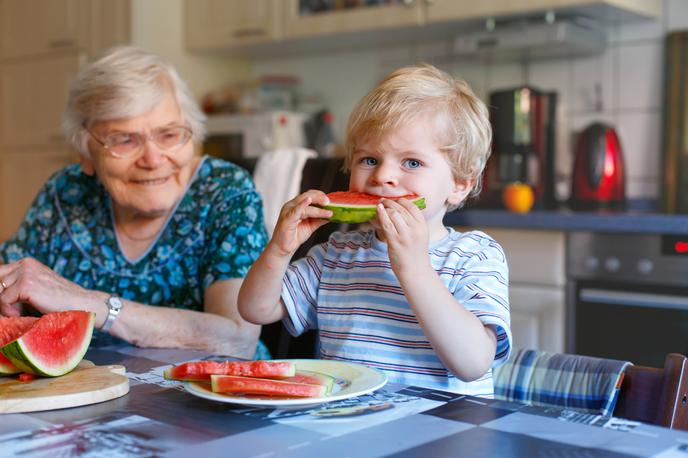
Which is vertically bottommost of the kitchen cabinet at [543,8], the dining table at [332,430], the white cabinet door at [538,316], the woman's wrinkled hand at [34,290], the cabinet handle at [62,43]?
the white cabinet door at [538,316]

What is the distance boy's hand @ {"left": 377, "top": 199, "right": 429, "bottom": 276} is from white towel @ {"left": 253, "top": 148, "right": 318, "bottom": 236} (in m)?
0.96

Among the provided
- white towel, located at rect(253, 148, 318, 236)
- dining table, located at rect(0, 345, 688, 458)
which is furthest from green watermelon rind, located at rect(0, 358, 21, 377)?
white towel, located at rect(253, 148, 318, 236)

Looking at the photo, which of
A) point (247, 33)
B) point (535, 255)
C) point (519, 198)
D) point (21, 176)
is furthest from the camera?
point (21, 176)

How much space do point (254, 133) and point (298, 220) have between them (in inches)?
110

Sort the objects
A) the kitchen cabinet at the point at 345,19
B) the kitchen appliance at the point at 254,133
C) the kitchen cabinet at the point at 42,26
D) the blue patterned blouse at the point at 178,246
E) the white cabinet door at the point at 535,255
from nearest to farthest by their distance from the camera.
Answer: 1. the blue patterned blouse at the point at 178,246
2. the white cabinet door at the point at 535,255
3. the kitchen cabinet at the point at 345,19
4. the kitchen appliance at the point at 254,133
5. the kitchen cabinet at the point at 42,26

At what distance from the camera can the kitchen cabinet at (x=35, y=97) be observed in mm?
4375

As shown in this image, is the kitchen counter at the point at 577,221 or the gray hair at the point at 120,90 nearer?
the gray hair at the point at 120,90

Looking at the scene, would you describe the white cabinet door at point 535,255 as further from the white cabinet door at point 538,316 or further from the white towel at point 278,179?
the white towel at point 278,179

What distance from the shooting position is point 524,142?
326 cm

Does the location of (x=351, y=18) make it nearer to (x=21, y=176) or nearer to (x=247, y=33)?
(x=247, y=33)

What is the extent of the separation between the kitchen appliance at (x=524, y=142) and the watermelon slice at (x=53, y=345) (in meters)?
2.21

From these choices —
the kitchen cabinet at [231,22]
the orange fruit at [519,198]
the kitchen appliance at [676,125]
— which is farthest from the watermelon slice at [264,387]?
the kitchen cabinet at [231,22]

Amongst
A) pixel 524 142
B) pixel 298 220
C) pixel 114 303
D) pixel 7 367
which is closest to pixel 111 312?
pixel 114 303

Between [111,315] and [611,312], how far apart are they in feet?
5.80
